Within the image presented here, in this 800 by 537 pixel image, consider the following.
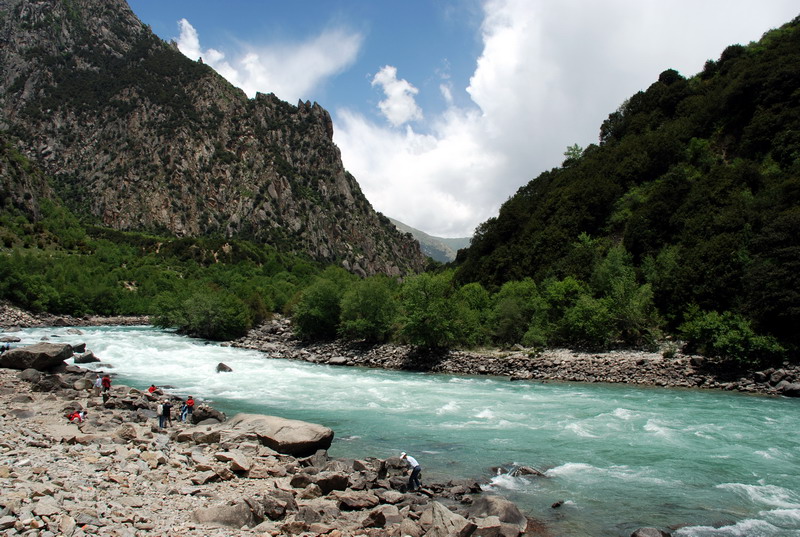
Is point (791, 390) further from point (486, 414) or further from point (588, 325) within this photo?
point (486, 414)

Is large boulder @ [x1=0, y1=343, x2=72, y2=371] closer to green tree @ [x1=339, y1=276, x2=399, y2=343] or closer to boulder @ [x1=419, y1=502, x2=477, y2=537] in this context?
green tree @ [x1=339, y1=276, x2=399, y2=343]

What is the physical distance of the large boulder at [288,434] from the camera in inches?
601

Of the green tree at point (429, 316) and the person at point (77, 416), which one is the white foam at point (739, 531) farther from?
the green tree at point (429, 316)

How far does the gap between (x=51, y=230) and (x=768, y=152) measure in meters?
123

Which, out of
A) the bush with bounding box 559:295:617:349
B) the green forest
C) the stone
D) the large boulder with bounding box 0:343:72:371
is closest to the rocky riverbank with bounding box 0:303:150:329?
the green forest

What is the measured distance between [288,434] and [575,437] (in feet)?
35.7

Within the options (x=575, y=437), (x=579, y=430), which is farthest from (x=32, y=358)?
(x=579, y=430)

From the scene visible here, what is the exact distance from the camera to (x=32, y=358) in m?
26.2

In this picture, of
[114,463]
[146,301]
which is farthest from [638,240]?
[146,301]

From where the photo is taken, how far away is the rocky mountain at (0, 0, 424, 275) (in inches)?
6014

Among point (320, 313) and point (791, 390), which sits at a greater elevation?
point (320, 313)

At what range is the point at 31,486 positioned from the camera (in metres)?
9.20

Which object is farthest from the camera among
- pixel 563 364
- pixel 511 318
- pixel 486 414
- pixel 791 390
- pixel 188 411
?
pixel 511 318

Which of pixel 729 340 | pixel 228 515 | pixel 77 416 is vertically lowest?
pixel 77 416
